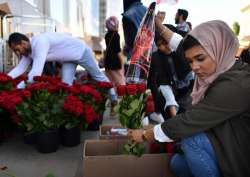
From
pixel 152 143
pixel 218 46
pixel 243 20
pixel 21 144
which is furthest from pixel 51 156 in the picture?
pixel 243 20

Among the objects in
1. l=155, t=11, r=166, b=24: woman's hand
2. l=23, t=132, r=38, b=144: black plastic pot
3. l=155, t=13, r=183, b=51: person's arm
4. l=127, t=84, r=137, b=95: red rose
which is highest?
l=155, t=11, r=166, b=24: woman's hand

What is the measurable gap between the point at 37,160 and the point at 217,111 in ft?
6.14

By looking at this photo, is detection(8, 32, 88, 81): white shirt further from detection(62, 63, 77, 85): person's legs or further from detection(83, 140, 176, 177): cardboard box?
detection(83, 140, 176, 177): cardboard box

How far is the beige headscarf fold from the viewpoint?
1.83 m

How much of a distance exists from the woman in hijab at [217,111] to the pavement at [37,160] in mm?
1193

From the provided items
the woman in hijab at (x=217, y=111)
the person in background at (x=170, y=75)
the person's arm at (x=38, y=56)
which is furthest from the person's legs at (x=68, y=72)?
the woman in hijab at (x=217, y=111)

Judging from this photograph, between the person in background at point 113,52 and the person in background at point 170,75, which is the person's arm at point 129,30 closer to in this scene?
the person in background at point 170,75

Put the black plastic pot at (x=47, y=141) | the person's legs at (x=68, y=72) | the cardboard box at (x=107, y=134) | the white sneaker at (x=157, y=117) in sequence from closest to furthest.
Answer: the cardboard box at (x=107, y=134) < the black plastic pot at (x=47, y=141) < the white sneaker at (x=157, y=117) < the person's legs at (x=68, y=72)

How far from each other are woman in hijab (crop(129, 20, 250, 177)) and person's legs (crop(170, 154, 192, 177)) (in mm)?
195

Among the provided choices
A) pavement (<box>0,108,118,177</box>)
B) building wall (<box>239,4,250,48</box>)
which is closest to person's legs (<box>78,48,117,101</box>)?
pavement (<box>0,108,118,177</box>)

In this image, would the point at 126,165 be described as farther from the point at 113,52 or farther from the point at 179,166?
the point at 113,52

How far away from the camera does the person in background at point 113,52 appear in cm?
528

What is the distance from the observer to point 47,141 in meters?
3.17

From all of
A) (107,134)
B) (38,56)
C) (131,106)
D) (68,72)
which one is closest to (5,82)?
(38,56)
